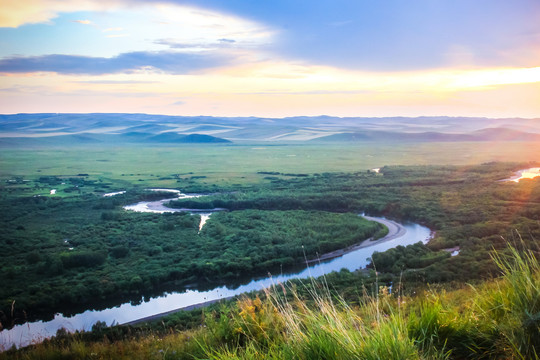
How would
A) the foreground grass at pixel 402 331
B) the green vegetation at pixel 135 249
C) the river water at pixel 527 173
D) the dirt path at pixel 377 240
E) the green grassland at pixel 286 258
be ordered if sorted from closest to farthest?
the foreground grass at pixel 402 331 < the green grassland at pixel 286 258 < the green vegetation at pixel 135 249 < the dirt path at pixel 377 240 < the river water at pixel 527 173

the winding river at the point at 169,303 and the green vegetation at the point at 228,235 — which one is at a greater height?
the green vegetation at the point at 228,235

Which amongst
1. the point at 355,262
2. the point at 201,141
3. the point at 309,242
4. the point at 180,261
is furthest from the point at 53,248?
the point at 201,141

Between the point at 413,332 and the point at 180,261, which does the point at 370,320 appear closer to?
the point at 413,332

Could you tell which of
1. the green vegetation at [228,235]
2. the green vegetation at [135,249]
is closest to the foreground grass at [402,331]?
the green vegetation at [228,235]

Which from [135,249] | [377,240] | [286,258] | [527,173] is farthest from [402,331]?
[527,173]

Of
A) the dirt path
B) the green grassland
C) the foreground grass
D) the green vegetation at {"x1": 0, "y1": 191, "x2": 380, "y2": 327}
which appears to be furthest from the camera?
the dirt path

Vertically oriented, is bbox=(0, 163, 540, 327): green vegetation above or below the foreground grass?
below

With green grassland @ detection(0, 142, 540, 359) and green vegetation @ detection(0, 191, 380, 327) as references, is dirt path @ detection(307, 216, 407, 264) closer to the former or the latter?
green vegetation @ detection(0, 191, 380, 327)

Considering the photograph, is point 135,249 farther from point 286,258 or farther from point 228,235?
point 286,258

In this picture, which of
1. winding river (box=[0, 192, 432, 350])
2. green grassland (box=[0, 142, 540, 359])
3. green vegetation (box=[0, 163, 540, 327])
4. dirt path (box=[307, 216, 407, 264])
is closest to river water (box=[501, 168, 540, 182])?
green grassland (box=[0, 142, 540, 359])

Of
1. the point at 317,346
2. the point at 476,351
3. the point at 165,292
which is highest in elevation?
the point at 317,346

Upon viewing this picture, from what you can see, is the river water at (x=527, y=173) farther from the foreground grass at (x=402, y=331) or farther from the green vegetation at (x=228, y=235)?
the foreground grass at (x=402, y=331)
